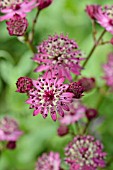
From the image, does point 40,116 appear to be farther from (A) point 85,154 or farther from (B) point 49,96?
(B) point 49,96

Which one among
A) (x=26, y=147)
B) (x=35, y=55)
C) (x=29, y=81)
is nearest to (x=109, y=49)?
(x=26, y=147)

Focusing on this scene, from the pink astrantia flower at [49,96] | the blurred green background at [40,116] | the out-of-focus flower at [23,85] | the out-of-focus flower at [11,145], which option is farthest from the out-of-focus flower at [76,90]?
the blurred green background at [40,116]

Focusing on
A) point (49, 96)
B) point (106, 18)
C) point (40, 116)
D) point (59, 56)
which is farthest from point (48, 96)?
point (40, 116)

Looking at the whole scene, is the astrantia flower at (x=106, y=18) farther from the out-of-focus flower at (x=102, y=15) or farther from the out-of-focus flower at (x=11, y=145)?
the out-of-focus flower at (x=11, y=145)

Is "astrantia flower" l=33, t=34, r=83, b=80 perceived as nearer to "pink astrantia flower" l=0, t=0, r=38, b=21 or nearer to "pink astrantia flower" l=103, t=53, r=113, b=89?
"pink astrantia flower" l=0, t=0, r=38, b=21

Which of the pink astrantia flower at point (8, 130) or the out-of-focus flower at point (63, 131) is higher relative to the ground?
the out-of-focus flower at point (63, 131)

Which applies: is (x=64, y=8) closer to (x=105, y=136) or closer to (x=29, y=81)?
(x=105, y=136)
